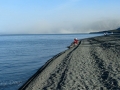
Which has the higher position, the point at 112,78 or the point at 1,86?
the point at 112,78

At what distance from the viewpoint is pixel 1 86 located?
1781cm

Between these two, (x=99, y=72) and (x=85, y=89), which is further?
(x=99, y=72)

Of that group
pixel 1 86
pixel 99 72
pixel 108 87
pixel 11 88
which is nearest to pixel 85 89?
pixel 108 87

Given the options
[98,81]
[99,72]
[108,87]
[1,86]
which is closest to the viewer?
[108,87]

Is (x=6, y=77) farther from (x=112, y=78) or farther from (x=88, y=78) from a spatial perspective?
(x=112, y=78)

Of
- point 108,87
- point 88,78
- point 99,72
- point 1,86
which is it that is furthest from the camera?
point 1,86

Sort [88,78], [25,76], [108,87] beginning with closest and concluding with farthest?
[108,87] < [88,78] < [25,76]

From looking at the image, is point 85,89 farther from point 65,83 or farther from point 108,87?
point 65,83

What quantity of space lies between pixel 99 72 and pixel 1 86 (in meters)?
7.36

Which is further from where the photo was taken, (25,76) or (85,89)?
(25,76)

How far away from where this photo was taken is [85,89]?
12344 mm

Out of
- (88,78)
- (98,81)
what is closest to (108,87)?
(98,81)

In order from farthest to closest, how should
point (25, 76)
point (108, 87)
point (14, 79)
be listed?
point (25, 76), point (14, 79), point (108, 87)

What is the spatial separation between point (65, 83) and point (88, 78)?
163cm
